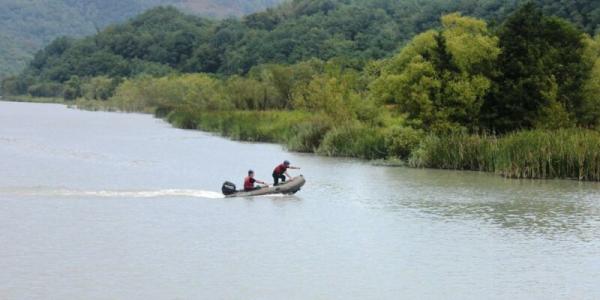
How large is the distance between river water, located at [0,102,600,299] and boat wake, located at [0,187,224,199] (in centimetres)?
10

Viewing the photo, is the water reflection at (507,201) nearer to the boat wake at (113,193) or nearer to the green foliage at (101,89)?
the boat wake at (113,193)

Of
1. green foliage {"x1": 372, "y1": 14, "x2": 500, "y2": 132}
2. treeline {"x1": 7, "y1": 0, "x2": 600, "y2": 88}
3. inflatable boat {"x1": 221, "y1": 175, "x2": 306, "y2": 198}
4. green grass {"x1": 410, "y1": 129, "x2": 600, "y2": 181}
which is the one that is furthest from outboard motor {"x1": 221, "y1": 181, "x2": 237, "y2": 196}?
treeline {"x1": 7, "y1": 0, "x2": 600, "y2": 88}

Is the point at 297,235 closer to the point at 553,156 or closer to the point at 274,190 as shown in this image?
the point at 274,190

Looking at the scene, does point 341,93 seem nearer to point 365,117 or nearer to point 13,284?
point 365,117

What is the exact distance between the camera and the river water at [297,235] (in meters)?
19.7

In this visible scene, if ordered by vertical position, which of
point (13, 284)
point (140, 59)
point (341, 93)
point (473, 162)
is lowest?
point (13, 284)

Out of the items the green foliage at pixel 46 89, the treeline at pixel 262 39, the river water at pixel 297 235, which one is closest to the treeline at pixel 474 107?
the river water at pixel 297 235

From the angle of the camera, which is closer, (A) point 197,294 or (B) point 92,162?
(A) point 197,294

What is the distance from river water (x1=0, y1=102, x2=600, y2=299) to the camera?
19.7m

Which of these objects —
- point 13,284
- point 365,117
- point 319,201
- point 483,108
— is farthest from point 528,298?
point 365,117

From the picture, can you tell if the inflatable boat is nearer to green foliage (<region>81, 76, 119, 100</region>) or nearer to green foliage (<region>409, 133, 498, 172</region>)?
green foliage (<region>409, 133, 498, 172</region>)

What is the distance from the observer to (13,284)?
19.1m

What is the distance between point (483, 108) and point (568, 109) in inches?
227

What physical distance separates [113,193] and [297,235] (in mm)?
10285
